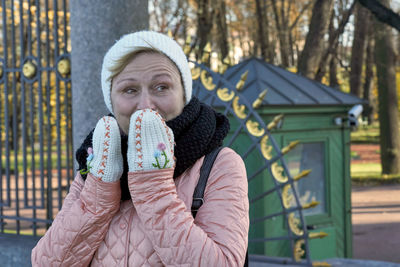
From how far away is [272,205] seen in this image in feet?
18.6

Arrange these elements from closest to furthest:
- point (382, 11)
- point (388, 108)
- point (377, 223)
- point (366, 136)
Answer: point (382, 11) < point (377, 223) < point (388, 108) < point (366, 136)

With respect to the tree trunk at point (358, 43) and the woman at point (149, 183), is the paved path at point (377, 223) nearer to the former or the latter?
the tree trunk at point (358, 43)

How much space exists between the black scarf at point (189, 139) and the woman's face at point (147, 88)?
44mm

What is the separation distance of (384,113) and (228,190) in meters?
16.2

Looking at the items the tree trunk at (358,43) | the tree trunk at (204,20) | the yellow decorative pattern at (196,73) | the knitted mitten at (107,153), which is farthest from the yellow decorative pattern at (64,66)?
the tree trunk at (358,43)

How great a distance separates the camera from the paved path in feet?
26.6

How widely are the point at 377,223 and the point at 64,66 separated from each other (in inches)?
304

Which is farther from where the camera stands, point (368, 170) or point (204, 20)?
point (368, 170)

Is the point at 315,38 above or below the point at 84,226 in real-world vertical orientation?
above

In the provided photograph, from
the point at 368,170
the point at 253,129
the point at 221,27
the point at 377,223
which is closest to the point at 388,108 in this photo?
the point at 368,170

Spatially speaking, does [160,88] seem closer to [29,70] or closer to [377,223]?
[29,70]

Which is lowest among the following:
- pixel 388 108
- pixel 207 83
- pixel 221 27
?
pixel 207 83

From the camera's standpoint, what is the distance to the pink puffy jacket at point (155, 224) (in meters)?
1.63

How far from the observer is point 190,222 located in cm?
163
